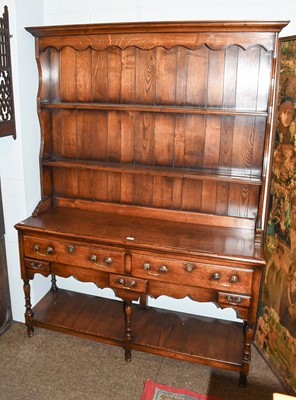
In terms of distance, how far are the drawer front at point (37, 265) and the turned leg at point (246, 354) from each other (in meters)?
1.27

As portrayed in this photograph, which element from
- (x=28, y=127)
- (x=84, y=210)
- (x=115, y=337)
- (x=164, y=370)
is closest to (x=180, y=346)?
(x=164, y=370)

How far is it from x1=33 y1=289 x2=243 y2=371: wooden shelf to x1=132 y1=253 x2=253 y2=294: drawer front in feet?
1.67

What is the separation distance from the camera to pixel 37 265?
7.93 ft

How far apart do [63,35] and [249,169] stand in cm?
141

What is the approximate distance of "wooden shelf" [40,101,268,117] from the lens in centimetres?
215

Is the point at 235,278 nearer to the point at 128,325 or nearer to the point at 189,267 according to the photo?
the point at 189,267

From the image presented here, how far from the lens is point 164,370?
2.37m

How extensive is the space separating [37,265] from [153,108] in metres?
1.24

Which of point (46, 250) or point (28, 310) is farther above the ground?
point (46, 250)

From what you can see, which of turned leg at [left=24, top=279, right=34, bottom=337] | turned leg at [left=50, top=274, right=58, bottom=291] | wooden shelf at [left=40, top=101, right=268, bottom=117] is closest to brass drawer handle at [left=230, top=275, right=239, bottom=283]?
wooden shelf at [left=40, top=101, right=268, bottom=117]

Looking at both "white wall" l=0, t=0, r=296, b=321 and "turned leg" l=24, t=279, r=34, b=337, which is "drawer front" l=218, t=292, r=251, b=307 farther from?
"turned leg" l=24, t=279, r=34, b=337

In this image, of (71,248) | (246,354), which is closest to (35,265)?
(71,248)

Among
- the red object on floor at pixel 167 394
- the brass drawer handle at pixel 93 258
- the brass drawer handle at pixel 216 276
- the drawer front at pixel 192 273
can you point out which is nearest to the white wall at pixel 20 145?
the brass drawer handle at pixel 93 258

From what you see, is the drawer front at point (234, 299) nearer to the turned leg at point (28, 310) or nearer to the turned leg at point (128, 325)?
the turned leg at point (128, 325)
